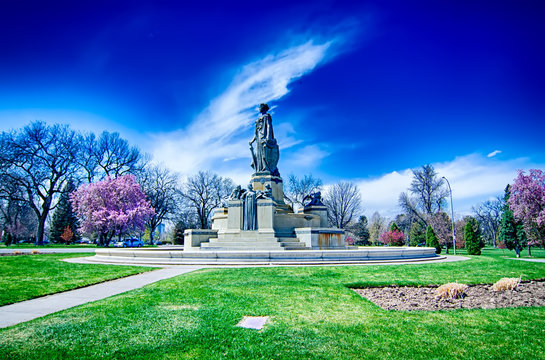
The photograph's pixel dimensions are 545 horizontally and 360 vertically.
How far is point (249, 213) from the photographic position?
20.1 metres

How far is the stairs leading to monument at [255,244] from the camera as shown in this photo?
17983 millimetres

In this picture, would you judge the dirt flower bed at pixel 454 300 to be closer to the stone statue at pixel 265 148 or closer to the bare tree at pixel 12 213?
the stone statue at pixel 265 148

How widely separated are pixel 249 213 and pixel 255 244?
2464 mm

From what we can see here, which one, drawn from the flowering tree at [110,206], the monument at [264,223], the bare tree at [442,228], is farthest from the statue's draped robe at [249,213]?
the bare tree at [442,228]

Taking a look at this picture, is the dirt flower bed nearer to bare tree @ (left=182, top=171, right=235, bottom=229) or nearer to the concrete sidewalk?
the concrete sidewalk

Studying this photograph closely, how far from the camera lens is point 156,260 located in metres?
15.1

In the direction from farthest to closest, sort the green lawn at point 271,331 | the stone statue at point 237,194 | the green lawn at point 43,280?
1. the stone statue at point 237,194
2. the green lawn at point 43,280
3. the green lawn at point 271,331

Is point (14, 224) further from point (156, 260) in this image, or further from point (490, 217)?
point (490, 217)

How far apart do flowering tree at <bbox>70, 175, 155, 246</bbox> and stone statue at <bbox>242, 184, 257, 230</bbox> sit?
22558mm

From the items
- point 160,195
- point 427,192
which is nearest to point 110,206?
point 160,195

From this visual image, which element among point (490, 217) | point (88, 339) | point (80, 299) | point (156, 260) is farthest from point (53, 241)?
point (490, 217)

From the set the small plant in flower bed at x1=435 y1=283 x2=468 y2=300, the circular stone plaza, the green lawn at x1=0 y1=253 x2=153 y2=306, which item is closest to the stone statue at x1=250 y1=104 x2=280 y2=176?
the circular stone plaza

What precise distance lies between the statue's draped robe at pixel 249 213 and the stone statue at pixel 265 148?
431 cm

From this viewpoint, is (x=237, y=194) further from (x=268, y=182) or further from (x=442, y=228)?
(x=442, y=228)
